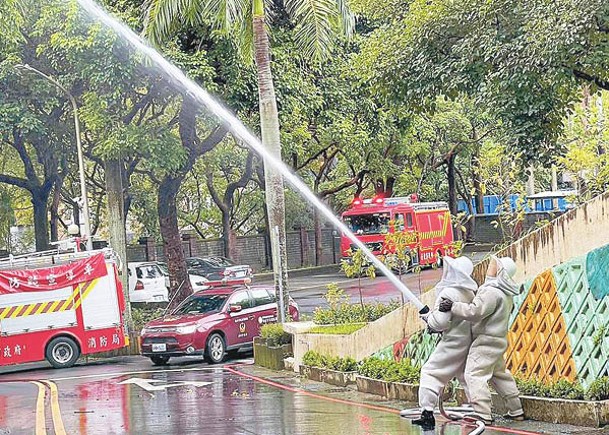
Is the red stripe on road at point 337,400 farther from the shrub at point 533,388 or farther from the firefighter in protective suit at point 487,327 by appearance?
the shrub at point 533,388

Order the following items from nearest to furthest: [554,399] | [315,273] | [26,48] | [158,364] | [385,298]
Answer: [554,399] → [158,364] → [26,48] → [385,298] → [315,273]

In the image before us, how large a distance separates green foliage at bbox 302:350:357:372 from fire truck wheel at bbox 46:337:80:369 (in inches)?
340

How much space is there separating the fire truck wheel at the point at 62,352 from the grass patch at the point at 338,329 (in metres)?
8.14

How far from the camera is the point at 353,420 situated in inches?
479

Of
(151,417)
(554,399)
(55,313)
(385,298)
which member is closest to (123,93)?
(55,313)

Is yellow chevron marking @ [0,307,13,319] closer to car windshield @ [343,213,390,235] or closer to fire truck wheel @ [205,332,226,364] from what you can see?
fire truck wheel @ [205,332,226,364]

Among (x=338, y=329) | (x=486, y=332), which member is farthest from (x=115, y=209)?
(x=486, y=332)

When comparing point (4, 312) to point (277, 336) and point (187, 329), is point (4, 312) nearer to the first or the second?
point (187, 329)

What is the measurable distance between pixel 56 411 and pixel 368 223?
2911 centimetres

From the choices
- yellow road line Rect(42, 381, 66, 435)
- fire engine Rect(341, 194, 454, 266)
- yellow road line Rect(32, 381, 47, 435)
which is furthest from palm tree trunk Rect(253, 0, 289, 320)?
fire engine Rect(341, 194, 454, 266)

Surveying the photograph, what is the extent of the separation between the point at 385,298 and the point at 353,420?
20.5 metres

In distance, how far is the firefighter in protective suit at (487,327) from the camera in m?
10.8

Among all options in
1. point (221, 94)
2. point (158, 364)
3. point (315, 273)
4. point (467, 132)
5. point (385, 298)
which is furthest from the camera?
point (315, 273)

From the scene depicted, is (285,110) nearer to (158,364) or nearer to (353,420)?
(158,364)
